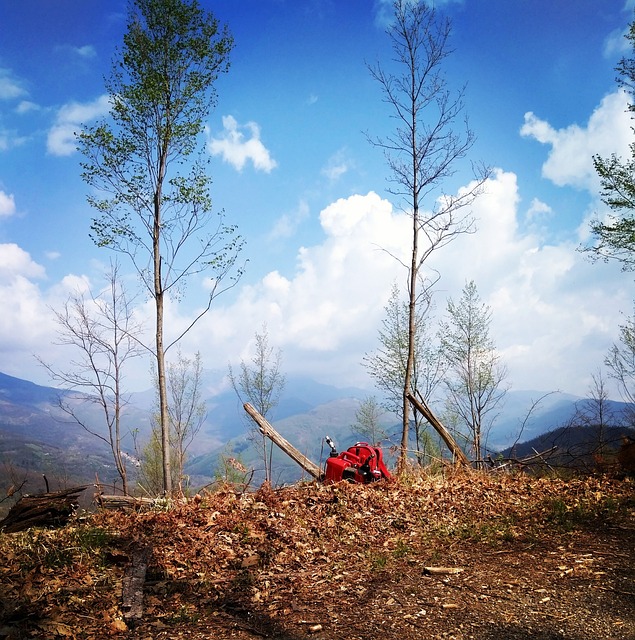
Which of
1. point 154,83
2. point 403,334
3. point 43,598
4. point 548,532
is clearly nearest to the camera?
point 43,598

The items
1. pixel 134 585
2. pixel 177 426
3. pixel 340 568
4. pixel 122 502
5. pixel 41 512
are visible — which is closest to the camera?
pixel 134 585

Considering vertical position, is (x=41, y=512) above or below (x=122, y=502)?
above

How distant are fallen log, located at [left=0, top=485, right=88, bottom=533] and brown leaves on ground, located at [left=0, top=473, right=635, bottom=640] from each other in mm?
376

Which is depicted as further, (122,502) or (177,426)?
(177,426)

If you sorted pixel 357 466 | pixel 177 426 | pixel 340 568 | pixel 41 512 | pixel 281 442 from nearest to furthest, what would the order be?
pixel 340 568 → pixel 41 512 → pixel 357 466 → pixel 281 442 → pixel 177 426

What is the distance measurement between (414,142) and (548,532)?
12002 millimetres

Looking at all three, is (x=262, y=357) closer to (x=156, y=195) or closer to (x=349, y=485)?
(x=156, y=195)

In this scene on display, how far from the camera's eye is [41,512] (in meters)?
6.88

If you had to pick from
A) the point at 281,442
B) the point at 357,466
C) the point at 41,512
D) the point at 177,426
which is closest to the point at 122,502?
the point at 41,512

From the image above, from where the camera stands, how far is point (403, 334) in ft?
104

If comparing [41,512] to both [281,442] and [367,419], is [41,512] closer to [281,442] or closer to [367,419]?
[281,442]

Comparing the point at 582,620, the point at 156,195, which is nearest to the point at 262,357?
the point at 156,195

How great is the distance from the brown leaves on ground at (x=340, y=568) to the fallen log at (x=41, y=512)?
376mm

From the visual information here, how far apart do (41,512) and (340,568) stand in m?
4.64
